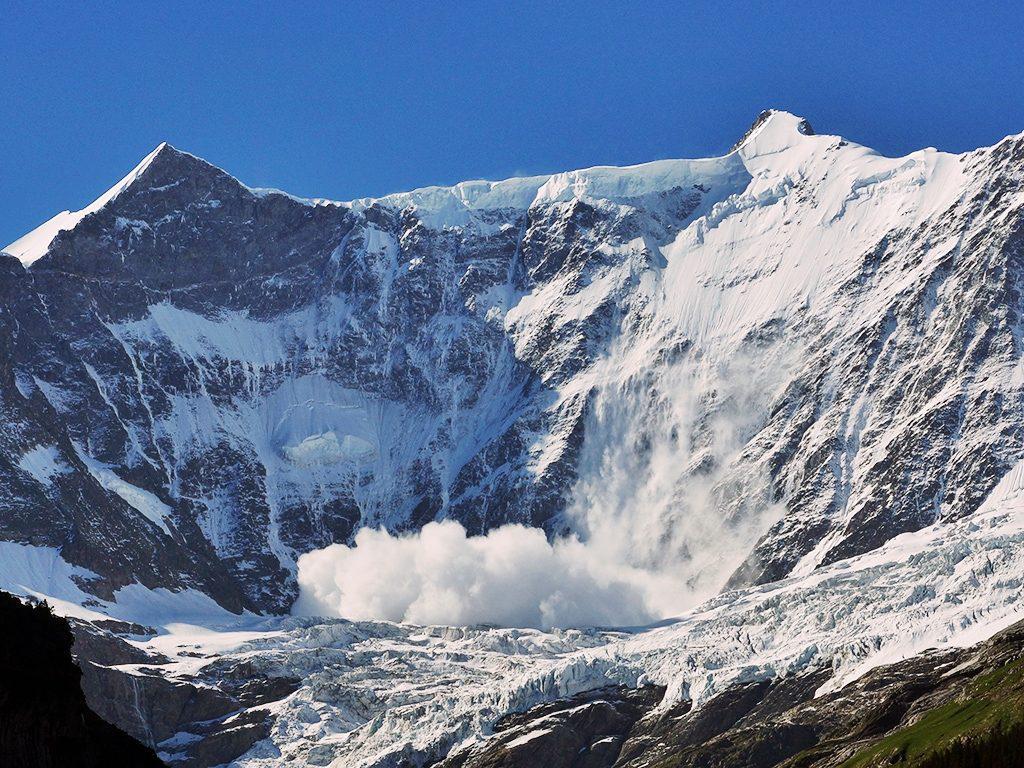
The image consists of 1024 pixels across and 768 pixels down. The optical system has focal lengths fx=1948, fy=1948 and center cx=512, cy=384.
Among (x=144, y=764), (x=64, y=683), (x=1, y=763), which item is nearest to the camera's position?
(x=1, y=763)

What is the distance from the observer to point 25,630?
118 metres

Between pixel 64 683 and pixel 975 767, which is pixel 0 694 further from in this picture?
pixel 975 767

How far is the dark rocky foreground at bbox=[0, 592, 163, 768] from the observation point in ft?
360

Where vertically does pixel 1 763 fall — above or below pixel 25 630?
below

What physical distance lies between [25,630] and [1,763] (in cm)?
1278

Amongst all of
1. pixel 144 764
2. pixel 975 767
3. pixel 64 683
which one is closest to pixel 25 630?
pixel 64 683

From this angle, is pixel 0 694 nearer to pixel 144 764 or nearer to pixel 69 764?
pixel 69 764

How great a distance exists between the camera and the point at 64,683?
116438 mm

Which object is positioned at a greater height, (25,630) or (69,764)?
(25,630)

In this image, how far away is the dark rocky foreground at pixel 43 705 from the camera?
360ft

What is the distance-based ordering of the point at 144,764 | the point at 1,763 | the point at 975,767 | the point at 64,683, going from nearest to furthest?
the point at 1,763, the point at 64,683, the point at 144,764, the point at 975,767

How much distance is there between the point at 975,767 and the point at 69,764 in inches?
4389

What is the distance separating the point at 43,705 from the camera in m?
112

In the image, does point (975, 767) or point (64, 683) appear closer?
point (64, 683)
